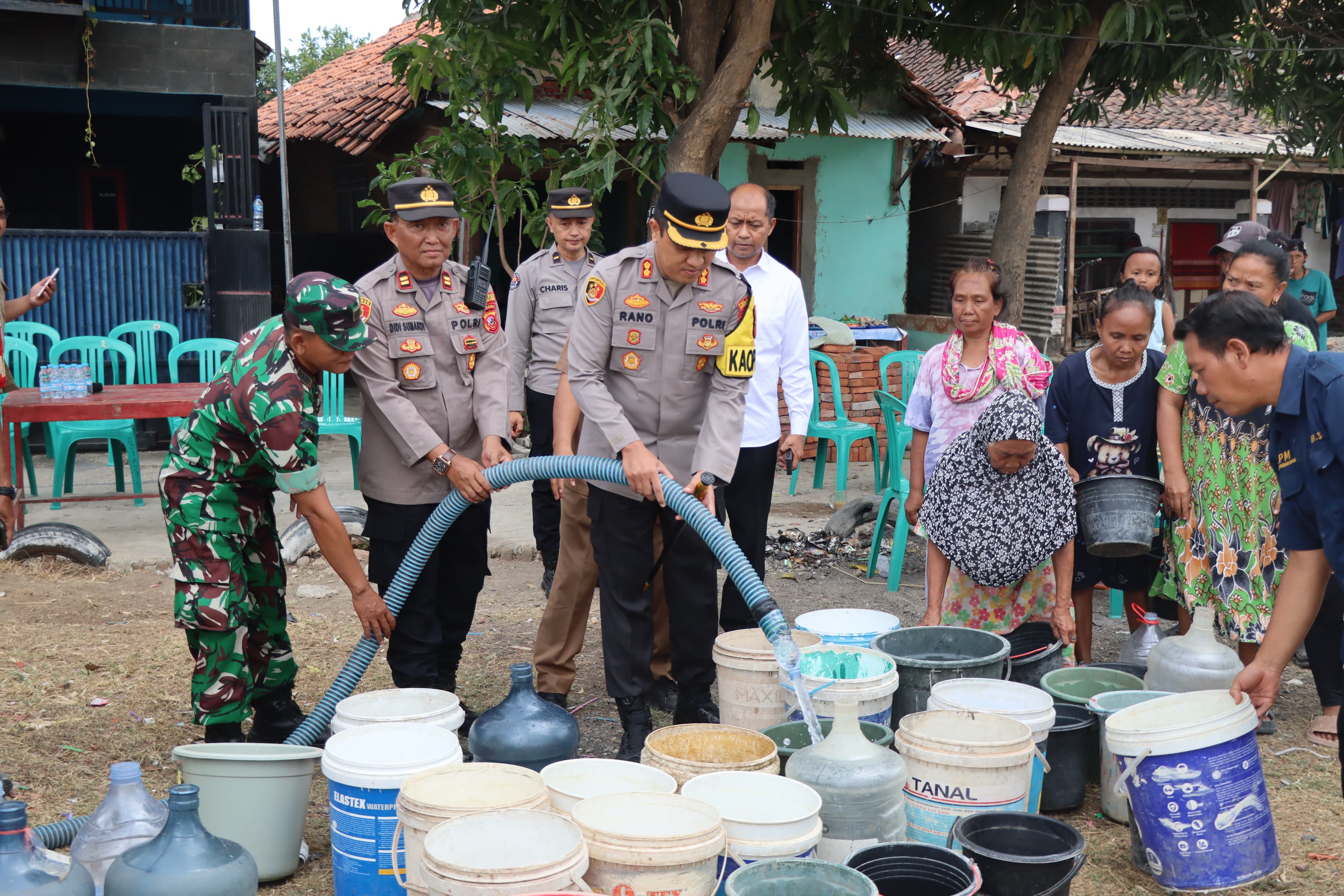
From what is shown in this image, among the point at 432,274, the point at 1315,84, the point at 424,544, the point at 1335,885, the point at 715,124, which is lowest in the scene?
the point at 1335,885

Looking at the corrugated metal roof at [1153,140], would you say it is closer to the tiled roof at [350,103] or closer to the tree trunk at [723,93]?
the tree trunk at [723,93]

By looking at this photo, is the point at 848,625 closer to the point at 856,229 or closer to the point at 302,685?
the point at 302,685

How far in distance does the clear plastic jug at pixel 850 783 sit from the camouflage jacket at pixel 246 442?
5.78ft

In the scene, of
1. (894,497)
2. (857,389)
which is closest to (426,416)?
(894,497)

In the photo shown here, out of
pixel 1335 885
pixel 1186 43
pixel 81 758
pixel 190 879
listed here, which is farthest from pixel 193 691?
pixel 1186 43

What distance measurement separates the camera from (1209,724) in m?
3.21

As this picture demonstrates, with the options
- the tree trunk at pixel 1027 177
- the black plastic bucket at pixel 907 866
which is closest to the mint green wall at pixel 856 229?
the tree trunk at pixel 1027 177

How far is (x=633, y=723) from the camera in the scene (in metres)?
4.11

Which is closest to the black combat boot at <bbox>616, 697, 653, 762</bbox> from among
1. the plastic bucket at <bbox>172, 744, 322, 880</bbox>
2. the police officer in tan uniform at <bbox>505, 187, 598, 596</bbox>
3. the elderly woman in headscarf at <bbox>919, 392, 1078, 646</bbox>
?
the plastic bucket at <bbox>172, 744, 322, 880</bbox>

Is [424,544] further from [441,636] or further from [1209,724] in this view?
[1209,724]

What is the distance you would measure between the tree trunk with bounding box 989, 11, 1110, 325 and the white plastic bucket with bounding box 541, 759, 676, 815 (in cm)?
570

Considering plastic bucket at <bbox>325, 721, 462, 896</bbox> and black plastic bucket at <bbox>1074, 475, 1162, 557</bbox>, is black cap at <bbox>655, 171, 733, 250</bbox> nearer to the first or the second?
plastic bucket at <bbox>325, 721, 462, 896</bbox>

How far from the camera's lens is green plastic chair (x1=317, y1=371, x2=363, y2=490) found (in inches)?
323

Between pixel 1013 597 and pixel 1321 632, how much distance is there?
120 centimetres
